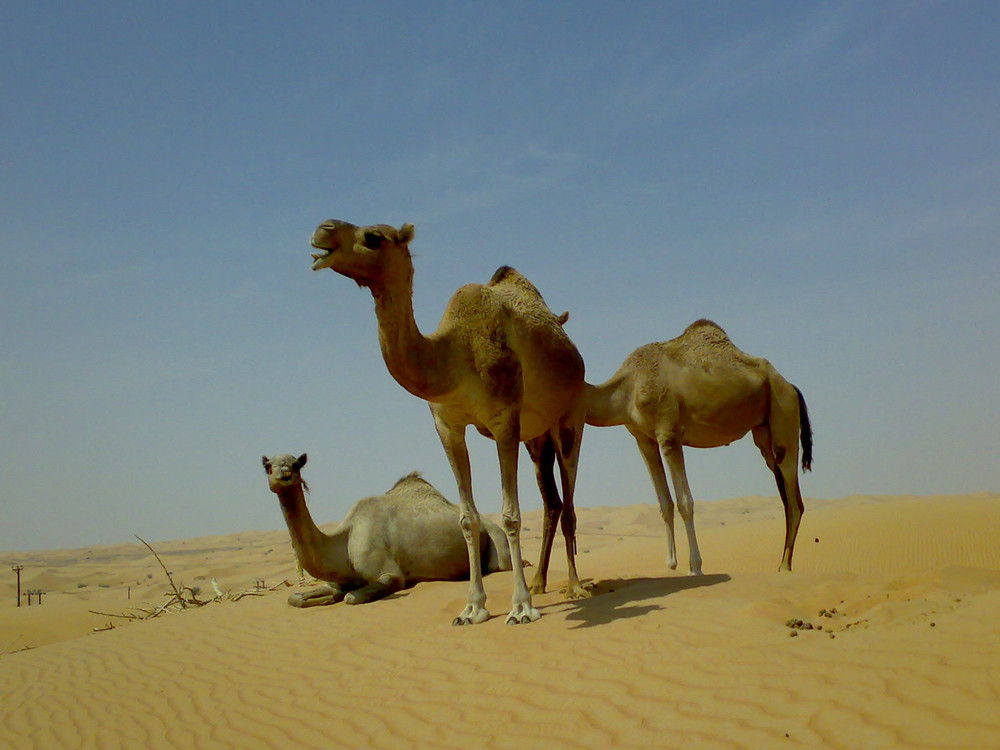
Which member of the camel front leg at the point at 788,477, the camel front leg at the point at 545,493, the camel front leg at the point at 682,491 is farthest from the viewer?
the camel front leg at the point at 788,477

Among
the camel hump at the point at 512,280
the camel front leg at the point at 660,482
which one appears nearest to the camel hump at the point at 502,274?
the camel hump at the point at 512,280

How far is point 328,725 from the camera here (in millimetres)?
5305

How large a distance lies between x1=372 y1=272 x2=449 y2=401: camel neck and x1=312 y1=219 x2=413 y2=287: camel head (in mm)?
156

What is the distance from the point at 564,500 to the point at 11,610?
21282 millimetres

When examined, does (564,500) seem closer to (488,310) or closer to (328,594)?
(488,310)

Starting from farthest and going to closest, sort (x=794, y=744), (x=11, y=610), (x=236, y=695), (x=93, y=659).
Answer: (x=11, y=610), (x=93, y=659), (x=236, y=695), (x=794, y=744)

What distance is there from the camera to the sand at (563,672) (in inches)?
155

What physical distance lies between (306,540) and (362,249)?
5.13 metres

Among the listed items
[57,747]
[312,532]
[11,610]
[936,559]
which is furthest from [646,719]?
[11,610]

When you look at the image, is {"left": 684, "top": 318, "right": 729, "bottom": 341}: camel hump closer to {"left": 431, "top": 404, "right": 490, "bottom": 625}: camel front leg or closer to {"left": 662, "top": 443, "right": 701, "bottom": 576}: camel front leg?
{"left": 662, "top": 443, "right": 701, "bottom": 576}: camel front leg

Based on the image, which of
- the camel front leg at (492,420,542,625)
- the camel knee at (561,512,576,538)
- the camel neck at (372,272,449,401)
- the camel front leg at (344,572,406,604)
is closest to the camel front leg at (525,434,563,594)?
the camel knee at (561,512,576,538)

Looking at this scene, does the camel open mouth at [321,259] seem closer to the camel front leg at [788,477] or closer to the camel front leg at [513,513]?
the camel front leg at [513,513]

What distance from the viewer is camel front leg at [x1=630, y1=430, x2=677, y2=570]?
1067 centimetres

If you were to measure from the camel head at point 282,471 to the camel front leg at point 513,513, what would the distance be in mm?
4085
